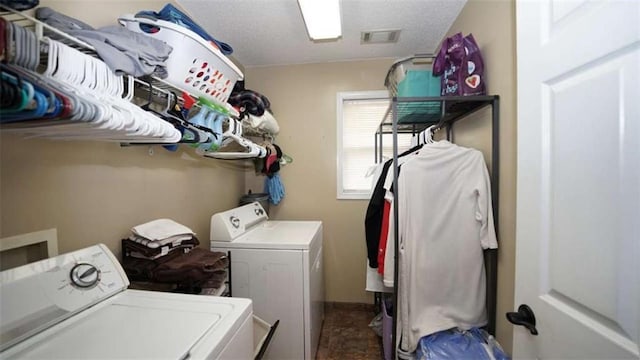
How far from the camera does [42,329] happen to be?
2.33 ft

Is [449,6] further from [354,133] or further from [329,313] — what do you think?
[329,313]

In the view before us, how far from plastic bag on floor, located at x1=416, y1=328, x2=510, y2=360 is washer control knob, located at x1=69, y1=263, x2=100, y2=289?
1563 mm

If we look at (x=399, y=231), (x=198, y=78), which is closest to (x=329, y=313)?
(x=399, y=231)

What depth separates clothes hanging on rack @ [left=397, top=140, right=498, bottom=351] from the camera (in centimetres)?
137

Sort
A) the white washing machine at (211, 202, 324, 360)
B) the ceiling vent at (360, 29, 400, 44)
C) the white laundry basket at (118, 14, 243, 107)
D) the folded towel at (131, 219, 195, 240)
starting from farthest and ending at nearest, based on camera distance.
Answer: the ceiling vent at (360, 29, 400, 44) → the white washing machine at (211, 202, 324, 360) → the folded towel at (131, 219, 195, 240) → the white laundry basket at (118, 14, 243, 107)

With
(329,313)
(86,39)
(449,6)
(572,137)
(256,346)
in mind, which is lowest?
(329,313)

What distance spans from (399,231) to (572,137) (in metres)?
0.94

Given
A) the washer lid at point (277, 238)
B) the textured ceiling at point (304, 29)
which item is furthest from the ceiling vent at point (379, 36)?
the washer lid at point (277, 238)

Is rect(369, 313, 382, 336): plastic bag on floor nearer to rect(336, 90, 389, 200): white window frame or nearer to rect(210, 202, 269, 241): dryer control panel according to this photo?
rect(336, 90, 389, 200): white window frame

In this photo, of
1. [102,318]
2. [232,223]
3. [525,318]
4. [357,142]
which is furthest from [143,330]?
[357,142]

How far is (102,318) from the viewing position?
0.80 meters

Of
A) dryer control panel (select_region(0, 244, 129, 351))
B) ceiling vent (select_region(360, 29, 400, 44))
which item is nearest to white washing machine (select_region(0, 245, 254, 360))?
dryer control panel (select_region(0, 244, 129, 351))

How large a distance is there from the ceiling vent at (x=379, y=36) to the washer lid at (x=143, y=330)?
221 cm

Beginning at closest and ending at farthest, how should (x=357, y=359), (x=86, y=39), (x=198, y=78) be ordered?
(x=86, y=39) → (x=198, y=78) → (x=357, y=359)
